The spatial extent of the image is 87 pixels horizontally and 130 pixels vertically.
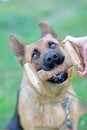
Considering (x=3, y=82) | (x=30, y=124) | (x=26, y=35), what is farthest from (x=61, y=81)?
(x=26, y=35)

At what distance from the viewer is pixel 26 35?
38.2 ft

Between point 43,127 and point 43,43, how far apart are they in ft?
3.33

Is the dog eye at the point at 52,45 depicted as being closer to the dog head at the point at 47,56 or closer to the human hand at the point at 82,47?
the dog head at the point at 47,56

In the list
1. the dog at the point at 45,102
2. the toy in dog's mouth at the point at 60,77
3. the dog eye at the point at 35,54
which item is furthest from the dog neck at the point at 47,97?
the toy in dog's mouth at the point at 60,77

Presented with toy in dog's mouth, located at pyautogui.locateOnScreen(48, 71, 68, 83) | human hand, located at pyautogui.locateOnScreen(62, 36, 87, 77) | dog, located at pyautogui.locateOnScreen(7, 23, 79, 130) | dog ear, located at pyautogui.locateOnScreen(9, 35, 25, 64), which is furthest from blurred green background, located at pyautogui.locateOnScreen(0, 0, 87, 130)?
human hand, located at pyautogui.locateOnScreen(62, 36, 87, 77)

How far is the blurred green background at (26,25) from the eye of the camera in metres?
8.58

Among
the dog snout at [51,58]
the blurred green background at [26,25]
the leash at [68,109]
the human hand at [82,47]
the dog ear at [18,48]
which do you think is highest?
the human hand at [82,47]

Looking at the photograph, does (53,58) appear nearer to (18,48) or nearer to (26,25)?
(18,48)

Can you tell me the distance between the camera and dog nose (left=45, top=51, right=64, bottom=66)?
20.3 ft

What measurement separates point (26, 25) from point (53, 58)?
6149 millimetres

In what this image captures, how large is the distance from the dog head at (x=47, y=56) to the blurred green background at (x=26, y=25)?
1273 mm

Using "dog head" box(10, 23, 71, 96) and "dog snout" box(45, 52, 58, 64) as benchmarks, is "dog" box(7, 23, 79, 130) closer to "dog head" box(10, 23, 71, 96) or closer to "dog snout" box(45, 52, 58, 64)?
"dog head" box(10, 23, 71, 96)

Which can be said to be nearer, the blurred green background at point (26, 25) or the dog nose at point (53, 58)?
the dog nose at point (53, 58)

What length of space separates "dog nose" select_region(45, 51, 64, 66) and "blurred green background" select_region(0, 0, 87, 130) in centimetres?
167
